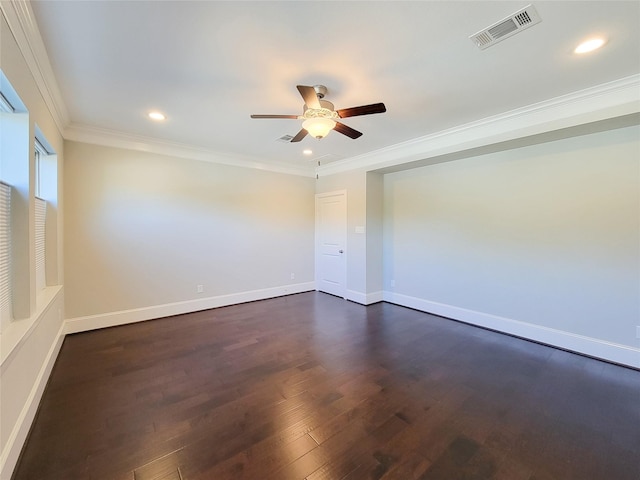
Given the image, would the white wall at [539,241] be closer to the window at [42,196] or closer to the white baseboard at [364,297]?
the white baseboard at [364,297]

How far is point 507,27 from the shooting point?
1816 millimetres

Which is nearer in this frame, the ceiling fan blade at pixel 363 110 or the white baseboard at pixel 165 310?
the ceiling fan blade at pixel 363 110

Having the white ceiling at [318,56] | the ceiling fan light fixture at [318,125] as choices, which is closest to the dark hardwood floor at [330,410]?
the ceiling fan light fixture at [318,125]

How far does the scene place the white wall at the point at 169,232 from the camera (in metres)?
3.62

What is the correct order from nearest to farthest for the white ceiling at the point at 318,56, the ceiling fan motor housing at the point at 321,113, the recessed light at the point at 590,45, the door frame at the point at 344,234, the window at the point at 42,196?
the white ceiling at the point at 318,56, the recessed light at the point at 590,45, the ceiling fan motor housing at the point at 321,113, the window at the point at 42,196, the door frame at the point at 344,234

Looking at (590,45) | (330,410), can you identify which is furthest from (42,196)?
(590,45)

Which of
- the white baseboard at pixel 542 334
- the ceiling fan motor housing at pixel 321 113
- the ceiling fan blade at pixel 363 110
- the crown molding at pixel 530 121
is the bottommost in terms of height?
the white baseboard at pixel 542 334

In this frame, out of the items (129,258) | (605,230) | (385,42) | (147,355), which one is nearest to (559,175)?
(605,230)

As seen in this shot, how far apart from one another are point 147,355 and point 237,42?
10.3 feet

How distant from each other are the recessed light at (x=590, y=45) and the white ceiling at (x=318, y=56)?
0.05 m

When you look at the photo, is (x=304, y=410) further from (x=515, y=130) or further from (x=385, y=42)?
(x=515, y=130)

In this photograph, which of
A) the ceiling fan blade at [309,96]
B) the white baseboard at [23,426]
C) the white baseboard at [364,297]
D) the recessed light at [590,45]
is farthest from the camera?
the white baseboard at [364,297]

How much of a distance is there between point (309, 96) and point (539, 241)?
10.7 ft

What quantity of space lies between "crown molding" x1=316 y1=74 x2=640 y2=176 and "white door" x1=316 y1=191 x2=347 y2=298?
1376 millimetres
